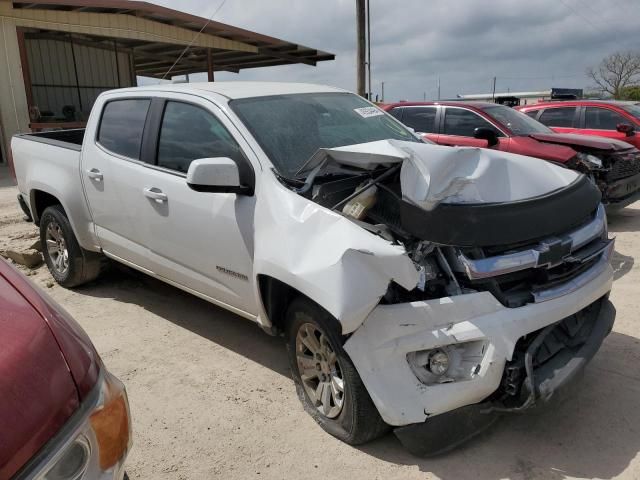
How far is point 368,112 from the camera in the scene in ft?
13.9

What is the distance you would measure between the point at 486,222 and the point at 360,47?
15243mm

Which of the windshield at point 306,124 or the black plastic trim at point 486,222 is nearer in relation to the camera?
the black plastic trim at point 486,222

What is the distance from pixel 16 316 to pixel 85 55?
1936cm

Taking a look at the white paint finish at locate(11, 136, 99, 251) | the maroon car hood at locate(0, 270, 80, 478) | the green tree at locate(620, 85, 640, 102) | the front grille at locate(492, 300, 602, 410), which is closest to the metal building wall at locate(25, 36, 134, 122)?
the white paint finish at locate(11, 136, 99, 251)

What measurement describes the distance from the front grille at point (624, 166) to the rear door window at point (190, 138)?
18.5ft

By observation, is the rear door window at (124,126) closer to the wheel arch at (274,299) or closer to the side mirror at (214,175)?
the side mirror at (214,175)

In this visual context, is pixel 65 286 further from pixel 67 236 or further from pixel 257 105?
pixel 257 105

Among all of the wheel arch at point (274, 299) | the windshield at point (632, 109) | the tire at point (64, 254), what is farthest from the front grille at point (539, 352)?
the windshield at point (632, 109)

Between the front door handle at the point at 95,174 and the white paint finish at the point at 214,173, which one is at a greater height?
the white paint finish at the point at 214,173

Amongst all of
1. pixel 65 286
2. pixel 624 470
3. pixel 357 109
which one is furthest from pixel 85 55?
pixel 624 470

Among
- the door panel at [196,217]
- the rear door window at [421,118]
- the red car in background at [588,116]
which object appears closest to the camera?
the door panel at [196,217]

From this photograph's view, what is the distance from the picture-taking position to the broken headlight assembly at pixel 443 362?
253 centimetres

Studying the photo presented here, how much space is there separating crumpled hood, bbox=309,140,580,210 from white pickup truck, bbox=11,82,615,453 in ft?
0.03

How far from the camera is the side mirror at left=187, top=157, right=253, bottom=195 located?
3055 mm
